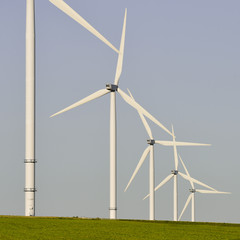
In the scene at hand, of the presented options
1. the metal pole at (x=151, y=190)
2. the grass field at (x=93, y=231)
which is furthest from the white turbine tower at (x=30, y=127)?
the metal pole at (x=151, y=190)

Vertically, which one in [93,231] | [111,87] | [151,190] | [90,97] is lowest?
[93,231]

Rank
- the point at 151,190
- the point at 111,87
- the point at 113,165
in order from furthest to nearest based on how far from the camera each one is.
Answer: the point at 151,190
the point at 111,87
the point at 113,165

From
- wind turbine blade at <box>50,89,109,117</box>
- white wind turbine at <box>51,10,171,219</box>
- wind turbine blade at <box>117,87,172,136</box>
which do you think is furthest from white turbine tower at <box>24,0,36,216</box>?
wind turbine blade at <box>117,87,172,136</box>

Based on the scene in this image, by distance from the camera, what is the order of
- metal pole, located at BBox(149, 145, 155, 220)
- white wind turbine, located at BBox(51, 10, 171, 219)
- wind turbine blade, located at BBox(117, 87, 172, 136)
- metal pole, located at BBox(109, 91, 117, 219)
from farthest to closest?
metal pole, located at BBox(149, 145, 155, 220) → wind turbine blade, located at BBox(117, 87, 172, 136) → white wind turbine, located at BBox(51, 10, 171, 219) → metal pole, located at BBox(109, 91, 117, 219)

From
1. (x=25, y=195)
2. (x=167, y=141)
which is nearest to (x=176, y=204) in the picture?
(x=167, y=141)

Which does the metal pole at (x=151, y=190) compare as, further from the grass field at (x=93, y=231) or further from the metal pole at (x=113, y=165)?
the grass field at (x=93, y=231)

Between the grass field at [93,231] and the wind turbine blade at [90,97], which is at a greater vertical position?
the wind turbine blade at [90,97]

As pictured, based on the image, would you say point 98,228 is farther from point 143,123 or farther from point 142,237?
point 143,123

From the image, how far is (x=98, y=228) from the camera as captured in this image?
70.4m

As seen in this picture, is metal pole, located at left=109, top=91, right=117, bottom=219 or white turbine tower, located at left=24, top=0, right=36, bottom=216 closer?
white turbine tower, located at left=24, top=0, right=36, bottom=216

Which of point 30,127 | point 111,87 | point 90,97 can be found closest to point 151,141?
point 111,87

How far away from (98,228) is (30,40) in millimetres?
22352

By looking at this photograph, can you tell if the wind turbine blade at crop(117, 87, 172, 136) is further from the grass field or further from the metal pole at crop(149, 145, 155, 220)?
the metal pole at crop(149, 145, 155, 220)

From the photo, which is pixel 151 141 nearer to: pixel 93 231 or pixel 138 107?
pixel 138 107
